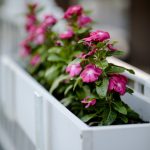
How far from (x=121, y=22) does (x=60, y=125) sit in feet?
17.5

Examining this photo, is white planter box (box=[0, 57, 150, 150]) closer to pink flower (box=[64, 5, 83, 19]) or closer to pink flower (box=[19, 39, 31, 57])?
pink flower (box=[19, 39, 31, 57])

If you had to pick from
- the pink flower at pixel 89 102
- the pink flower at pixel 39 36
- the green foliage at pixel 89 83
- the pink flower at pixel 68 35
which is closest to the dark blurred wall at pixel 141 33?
the pink flower at pixel 39 36

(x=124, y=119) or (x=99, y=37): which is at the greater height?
(x=99, y=37)

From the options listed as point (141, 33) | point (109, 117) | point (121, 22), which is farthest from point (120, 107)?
point (121, 22)

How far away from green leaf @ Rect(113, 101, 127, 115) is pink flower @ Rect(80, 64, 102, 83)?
153 millimetres

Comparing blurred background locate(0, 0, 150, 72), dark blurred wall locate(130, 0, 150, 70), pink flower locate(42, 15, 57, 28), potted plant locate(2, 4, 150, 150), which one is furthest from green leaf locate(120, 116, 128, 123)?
dark blurred wall locate(130, 0, 150, 70)

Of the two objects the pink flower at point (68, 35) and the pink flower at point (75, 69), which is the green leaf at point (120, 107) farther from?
the pink flower at point (68, 35)

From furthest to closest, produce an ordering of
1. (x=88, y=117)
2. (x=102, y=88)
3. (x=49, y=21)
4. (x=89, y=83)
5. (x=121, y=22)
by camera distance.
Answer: (x=121, y=22) < (x=49, y=21) < (x=89, y=83) < (x=88, y=117) < (x=102, y=88)

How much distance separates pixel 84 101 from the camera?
8.87 ft

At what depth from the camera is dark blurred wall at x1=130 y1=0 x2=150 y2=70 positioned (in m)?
7.26

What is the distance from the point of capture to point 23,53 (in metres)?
4.21

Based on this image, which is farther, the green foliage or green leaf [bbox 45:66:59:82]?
green leaf [bbox 45:66:59:82]

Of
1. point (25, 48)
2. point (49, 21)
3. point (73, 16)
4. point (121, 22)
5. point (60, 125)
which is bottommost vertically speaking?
point (121, 22)

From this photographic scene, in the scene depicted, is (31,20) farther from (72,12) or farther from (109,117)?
(109,117)
